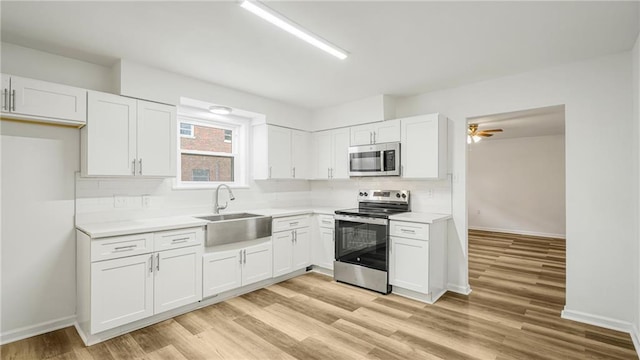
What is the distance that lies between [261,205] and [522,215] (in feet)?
22.4

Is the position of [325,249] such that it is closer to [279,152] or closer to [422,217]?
[422,217]

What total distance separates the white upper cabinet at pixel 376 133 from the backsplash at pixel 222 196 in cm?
63

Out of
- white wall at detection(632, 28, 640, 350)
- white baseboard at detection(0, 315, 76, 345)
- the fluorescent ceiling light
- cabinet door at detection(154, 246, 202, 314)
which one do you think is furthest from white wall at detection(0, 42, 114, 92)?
white wall at detection(632, 28, 640, 350)

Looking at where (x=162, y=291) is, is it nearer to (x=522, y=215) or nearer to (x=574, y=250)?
(x=574, y=250)

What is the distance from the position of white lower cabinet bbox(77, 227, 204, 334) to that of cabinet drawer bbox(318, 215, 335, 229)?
1760 millimetres

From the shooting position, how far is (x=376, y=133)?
4219mm

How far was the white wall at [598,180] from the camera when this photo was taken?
2783mm

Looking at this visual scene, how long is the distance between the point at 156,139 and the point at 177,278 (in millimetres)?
1439

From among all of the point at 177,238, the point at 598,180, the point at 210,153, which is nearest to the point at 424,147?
the point at 598,180

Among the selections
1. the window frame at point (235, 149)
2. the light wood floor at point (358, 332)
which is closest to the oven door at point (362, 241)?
the light wood floor at point (358, 332)

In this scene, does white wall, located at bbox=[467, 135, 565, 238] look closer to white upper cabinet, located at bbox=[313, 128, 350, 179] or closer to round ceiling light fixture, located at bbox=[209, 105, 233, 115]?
white upper cabinet, located at bbox=[313, 128, 350, 179]

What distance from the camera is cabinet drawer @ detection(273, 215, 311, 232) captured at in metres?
4.00

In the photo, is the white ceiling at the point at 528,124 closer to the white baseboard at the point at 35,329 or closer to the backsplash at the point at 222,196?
the backsplash at the point at 222,196

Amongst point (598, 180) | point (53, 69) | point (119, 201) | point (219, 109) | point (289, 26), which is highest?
point (289, 26)
